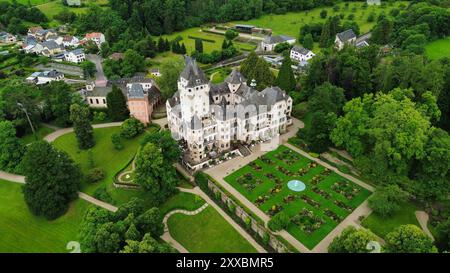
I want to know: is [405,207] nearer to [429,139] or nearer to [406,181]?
[406,181]

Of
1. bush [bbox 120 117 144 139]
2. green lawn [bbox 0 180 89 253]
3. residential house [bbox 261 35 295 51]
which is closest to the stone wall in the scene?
green lawn [bbox 0 180 89 253]

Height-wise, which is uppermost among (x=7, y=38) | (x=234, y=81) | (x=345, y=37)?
(x=345, y=37)

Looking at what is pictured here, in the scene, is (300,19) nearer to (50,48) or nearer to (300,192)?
(50,48)

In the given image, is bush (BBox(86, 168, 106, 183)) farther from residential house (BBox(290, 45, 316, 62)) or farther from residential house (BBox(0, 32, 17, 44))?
residential house (BBox(0, 32, 17, 44))

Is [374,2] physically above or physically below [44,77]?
above

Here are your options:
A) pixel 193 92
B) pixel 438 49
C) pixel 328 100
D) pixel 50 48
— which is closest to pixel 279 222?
pixel 193 92

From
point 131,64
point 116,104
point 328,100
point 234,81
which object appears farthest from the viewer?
point 131,64
